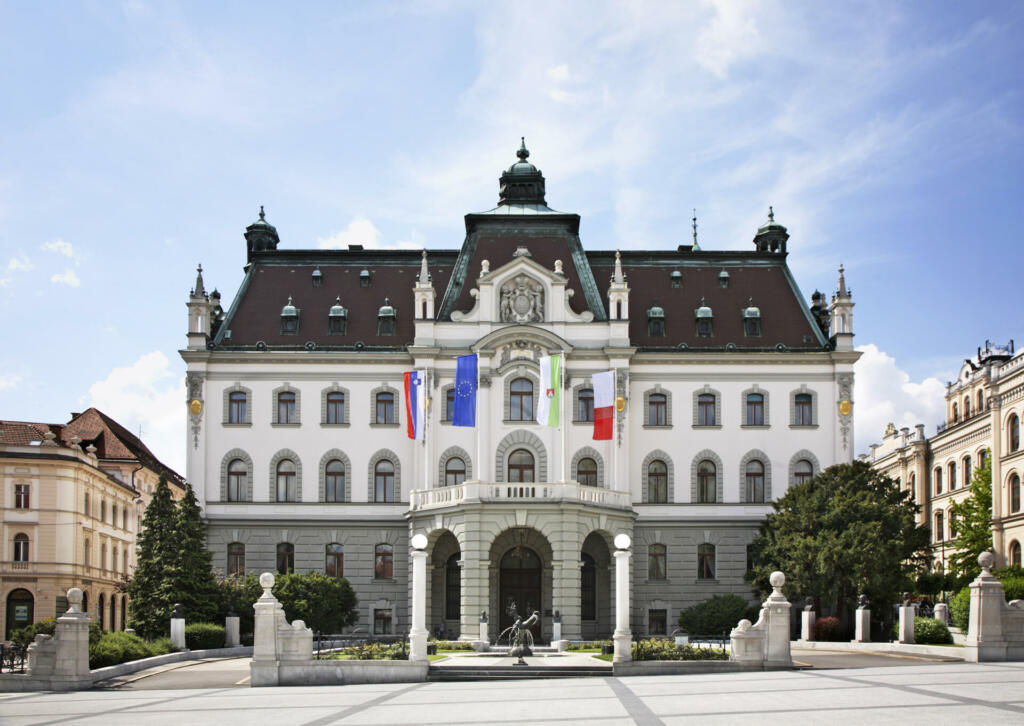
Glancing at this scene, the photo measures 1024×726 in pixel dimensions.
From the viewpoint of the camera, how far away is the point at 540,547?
185 feet

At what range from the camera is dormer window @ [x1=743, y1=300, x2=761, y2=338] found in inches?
2414

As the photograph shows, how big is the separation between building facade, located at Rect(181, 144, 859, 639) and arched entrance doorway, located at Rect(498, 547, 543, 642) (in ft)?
0.31

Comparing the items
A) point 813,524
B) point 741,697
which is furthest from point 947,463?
point 741,697

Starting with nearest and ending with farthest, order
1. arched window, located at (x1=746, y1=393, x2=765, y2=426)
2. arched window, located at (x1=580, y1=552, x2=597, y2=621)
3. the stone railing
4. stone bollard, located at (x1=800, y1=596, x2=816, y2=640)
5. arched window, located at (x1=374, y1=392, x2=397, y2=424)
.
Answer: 1. stone bollard, located at (x1=800, y1=596, x2=816, y2=640)
2. the stone railing
3. arched window, located at (x1=580, y1=552, x2=597, y2=621)
4. arched window, located at (x1=374, y1=392, x2=397, y2=424)
5. arched window, located at (x1=746, y1=393, x2=765, y2=426)

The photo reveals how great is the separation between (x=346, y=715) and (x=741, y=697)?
29.5ft

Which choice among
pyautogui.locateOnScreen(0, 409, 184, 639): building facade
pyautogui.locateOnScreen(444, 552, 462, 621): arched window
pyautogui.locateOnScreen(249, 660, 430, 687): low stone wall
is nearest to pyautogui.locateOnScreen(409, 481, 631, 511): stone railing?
pyautogui.locateOnScreen(444, 552, 462, 621): arched window

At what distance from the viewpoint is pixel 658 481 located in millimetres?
60000

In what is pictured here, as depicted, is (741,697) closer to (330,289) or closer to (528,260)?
(528,260)

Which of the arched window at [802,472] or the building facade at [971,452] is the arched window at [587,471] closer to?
the arched window at [802,472]

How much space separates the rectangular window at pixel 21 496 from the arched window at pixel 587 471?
33184 mm

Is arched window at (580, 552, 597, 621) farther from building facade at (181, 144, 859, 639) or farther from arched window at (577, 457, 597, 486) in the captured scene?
arched window at (577, 457, 597, 486)

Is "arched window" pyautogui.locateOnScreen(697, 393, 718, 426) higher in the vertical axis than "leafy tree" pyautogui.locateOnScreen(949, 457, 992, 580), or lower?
higher

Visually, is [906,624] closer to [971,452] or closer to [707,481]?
[707,481]

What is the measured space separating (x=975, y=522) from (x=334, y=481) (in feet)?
Result: 129
